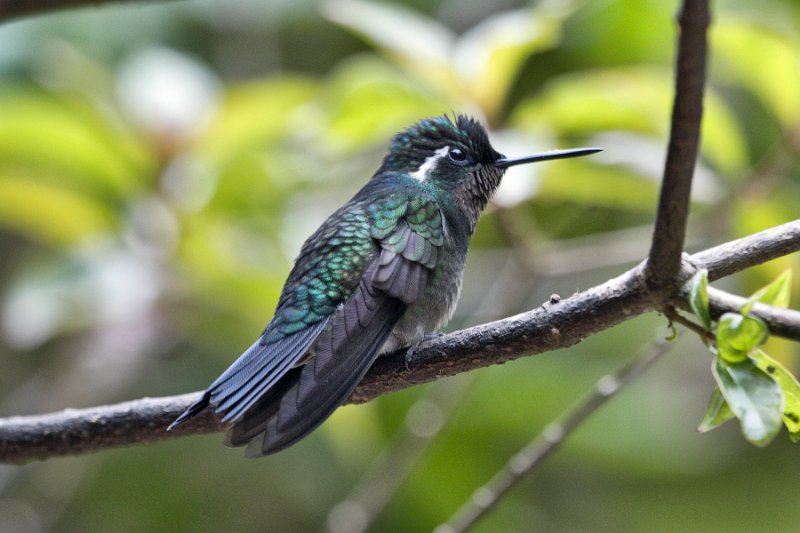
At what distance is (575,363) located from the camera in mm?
4402

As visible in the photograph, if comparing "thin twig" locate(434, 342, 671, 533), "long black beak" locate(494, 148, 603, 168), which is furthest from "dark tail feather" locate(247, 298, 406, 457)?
"long black beak" locate(494, 148, 603, 168)

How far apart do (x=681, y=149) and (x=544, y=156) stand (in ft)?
4.30

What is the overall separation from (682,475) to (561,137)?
Result: 1712 mm

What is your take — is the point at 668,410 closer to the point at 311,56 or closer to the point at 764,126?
the point at 764,126

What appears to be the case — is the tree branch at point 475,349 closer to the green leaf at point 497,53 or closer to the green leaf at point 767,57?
the green leaf at point 497,53

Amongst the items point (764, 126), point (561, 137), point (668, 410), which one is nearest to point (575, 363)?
point (668, 410)

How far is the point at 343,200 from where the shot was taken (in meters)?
4.39

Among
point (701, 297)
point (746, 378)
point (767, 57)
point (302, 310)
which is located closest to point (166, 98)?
point (302, 310)

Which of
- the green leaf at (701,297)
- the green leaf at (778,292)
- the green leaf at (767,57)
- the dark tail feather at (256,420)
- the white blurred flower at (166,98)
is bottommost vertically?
the dark tail feather at (256,420)

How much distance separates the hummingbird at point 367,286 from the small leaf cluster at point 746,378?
78 centimetres

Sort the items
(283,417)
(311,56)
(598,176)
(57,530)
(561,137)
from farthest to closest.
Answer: (311,56) → (57,530) → (561,137) → (598,176) → (283,417)

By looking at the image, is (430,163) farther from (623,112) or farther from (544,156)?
(623,112)

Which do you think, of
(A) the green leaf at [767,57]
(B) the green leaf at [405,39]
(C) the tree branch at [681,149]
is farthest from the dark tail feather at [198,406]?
(A) the green leaf at [767,57]

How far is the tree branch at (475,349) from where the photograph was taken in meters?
1.75
